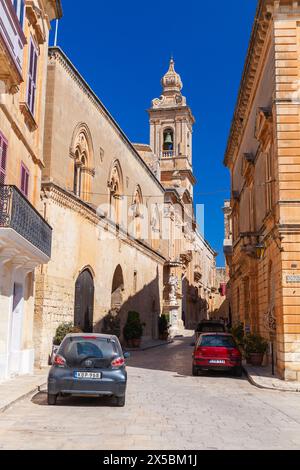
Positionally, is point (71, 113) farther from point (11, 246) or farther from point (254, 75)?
point (11, 246)

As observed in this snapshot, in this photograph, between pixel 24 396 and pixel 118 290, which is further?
pixel 118 290

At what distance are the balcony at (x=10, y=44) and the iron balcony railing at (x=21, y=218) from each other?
271cm

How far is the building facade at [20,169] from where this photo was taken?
39.4 feet

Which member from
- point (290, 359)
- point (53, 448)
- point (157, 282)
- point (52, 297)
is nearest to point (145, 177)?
point (157, 282)

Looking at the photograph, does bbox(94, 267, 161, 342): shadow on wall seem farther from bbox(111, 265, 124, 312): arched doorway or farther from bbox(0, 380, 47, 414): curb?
bbox(0, 380, 47, 414): curb

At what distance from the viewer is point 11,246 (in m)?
12.5

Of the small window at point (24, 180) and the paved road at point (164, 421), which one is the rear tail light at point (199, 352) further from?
the small window at point (24, 180)

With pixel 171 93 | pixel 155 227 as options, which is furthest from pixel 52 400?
pixel 171 93

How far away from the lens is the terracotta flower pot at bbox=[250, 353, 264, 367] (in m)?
18.6

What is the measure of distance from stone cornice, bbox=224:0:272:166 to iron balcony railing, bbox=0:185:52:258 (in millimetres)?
A: 10335

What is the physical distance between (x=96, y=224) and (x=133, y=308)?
1003 cm

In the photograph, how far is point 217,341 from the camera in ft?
55.5

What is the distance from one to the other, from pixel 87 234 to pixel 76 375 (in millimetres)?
13512

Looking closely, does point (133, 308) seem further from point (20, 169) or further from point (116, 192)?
point (20, 169)
